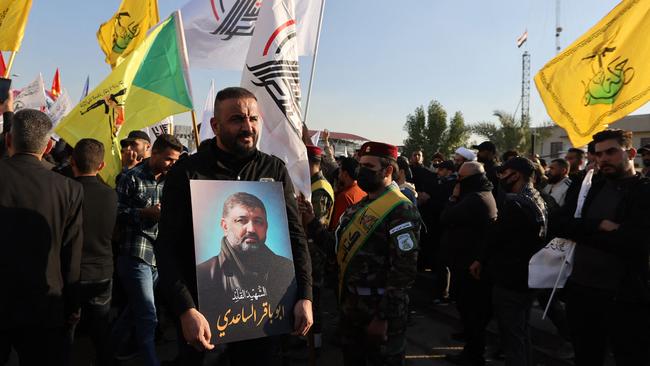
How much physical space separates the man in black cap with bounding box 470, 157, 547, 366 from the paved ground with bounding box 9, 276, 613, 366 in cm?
109

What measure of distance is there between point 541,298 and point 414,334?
164 cm

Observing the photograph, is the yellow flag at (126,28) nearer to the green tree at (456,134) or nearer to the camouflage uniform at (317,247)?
the camouflage uniform at (317,247)

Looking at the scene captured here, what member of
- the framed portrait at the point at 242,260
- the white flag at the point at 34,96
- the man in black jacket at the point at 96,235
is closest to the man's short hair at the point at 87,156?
the man in black jacket at the point at 96,235

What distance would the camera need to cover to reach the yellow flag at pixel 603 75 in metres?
3.68

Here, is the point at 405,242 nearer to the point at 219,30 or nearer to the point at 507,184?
the point at 507,184

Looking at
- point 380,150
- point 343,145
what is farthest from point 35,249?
point 343,145

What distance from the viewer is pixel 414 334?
5836 mm

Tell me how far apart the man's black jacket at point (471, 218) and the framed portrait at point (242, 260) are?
3.51 m

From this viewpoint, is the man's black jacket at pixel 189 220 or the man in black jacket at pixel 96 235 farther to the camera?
the man in black jacket at pixel 96 235

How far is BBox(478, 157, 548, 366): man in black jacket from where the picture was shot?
13.3 feet

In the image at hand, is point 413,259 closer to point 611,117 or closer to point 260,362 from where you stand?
point 260,362

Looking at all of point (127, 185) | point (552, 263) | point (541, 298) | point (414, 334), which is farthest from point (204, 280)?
point (541, 298)

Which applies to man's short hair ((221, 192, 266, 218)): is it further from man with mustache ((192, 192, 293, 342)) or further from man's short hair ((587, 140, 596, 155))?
man's short hair ((587, 140, 596, 155))

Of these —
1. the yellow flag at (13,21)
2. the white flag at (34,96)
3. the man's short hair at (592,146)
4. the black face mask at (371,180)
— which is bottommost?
the black face mask at (371,180)
